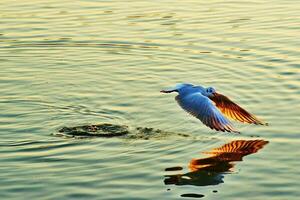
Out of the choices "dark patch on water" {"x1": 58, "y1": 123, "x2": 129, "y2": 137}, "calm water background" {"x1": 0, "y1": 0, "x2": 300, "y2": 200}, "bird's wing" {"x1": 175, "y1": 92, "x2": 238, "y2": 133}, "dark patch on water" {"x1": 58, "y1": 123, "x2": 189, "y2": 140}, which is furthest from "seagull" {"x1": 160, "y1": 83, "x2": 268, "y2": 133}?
"dark patch on water" {"x1": 58, "y1": 123, "x2": 129, "y2": 137}

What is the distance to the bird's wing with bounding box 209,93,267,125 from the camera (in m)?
10.8

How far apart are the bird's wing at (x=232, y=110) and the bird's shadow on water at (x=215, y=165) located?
51cm

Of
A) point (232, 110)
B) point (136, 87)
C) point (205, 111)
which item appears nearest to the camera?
point (205, 111)

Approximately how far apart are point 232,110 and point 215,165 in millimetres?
1374

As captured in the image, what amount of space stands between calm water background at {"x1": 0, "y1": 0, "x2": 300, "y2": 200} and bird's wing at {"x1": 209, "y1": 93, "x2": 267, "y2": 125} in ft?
0.45

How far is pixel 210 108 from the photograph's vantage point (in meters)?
10.2

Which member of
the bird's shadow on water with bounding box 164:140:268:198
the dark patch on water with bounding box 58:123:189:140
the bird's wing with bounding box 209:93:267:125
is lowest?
the bird's shadow on water with bounding box 164:140:268:198

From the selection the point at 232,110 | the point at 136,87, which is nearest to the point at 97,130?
the point at 232,110

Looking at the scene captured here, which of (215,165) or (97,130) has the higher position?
(97,130)

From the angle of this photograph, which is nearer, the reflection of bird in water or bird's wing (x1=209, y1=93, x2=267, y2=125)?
the reflection of bird in water

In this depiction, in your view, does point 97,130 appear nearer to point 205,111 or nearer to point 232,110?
point 205,111

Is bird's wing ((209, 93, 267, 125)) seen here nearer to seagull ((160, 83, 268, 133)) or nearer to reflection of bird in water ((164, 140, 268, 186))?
seagull ((160, 83, 268, 133))

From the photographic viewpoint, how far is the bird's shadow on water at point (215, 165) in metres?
9.18

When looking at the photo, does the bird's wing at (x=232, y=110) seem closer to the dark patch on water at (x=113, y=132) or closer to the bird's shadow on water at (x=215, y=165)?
the bird's shadow on water at (x=215, y=165)
